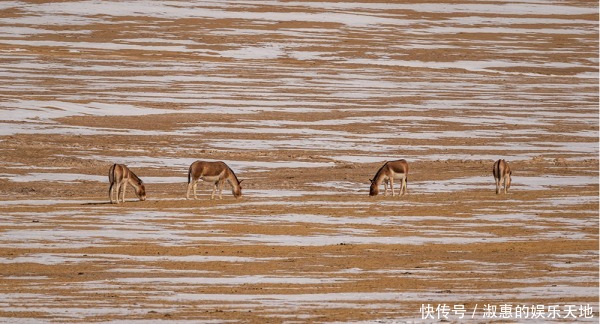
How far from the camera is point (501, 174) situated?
28219 mm

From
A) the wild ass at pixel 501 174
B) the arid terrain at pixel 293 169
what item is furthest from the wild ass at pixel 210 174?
the wild ass at pixel 501 174

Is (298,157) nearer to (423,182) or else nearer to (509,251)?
(423,182)

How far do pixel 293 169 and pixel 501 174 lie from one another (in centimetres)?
689

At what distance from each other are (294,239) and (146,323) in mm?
8207

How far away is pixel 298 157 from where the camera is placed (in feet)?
118

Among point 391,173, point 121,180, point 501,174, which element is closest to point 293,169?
point 391,173

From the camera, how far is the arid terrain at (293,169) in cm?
1564

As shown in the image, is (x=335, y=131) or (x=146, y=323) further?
(x=335, y=131)

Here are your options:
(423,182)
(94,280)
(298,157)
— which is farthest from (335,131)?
(94,280)

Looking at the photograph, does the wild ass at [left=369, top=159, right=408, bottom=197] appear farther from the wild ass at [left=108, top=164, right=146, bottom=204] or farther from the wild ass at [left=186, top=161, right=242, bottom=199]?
the wild ass at [left=108, top=164, right=146, bottom=204]

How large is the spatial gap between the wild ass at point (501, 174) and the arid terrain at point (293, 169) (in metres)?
0.60

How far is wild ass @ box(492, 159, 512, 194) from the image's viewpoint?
28.0 meters

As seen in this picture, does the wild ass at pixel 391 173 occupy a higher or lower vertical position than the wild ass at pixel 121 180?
higher

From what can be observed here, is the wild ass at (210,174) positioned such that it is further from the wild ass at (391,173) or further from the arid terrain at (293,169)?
the wild ass at (391,173)
